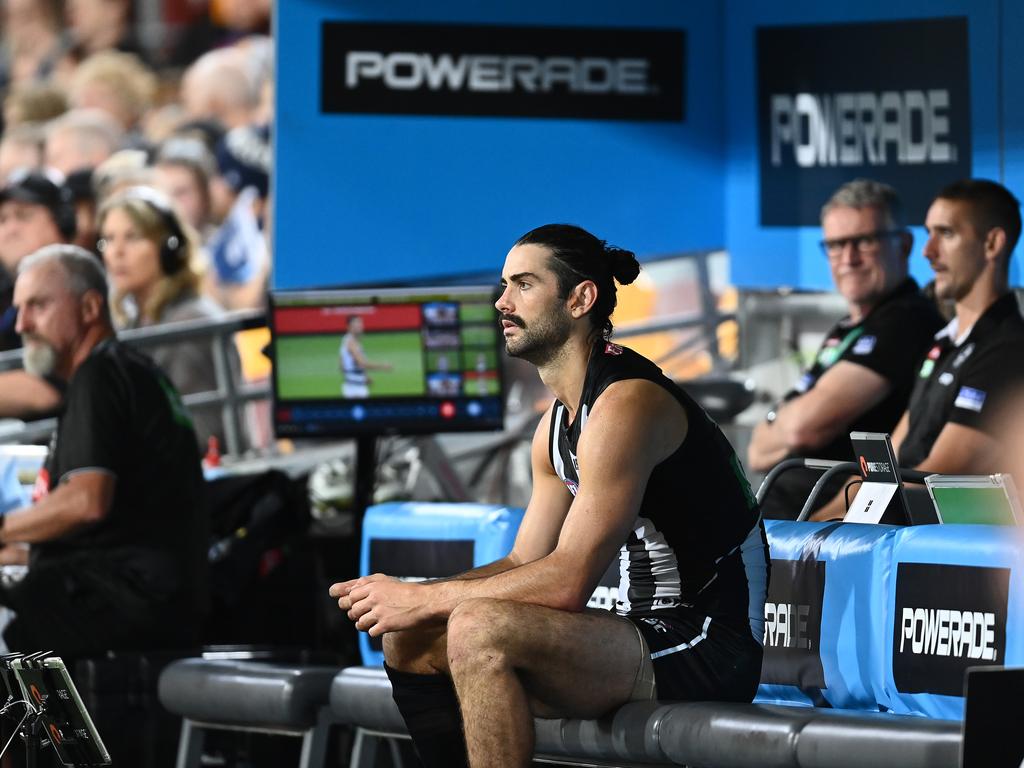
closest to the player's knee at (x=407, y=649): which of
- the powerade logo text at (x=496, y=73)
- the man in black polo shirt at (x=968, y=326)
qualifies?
the man in black polo shirt at (x=968, y=326)

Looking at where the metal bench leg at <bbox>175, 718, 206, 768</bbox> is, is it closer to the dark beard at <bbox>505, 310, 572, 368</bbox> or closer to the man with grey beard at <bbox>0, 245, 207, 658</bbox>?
the man with grey beard at <bbox>0, 245, 207, 658</bbox>

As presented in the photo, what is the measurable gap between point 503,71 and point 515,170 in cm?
37

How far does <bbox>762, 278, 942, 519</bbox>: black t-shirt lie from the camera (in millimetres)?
5312

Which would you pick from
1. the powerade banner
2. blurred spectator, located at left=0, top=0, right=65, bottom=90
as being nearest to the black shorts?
the powerade banner

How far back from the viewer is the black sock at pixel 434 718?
349cm

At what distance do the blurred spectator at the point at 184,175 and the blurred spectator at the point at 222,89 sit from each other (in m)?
0.13

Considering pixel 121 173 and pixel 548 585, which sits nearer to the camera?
pixel 548 585

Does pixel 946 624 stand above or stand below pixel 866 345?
below

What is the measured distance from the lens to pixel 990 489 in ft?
11.4

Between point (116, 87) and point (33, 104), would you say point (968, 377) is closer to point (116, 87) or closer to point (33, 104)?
point (116, 87)

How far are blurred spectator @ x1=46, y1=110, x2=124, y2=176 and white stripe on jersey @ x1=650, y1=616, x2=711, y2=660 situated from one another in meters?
4.46

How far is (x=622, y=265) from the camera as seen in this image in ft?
12.2

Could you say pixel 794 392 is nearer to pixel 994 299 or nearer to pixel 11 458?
pixel 994 299

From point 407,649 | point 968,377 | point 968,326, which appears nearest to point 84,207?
point 968,326
